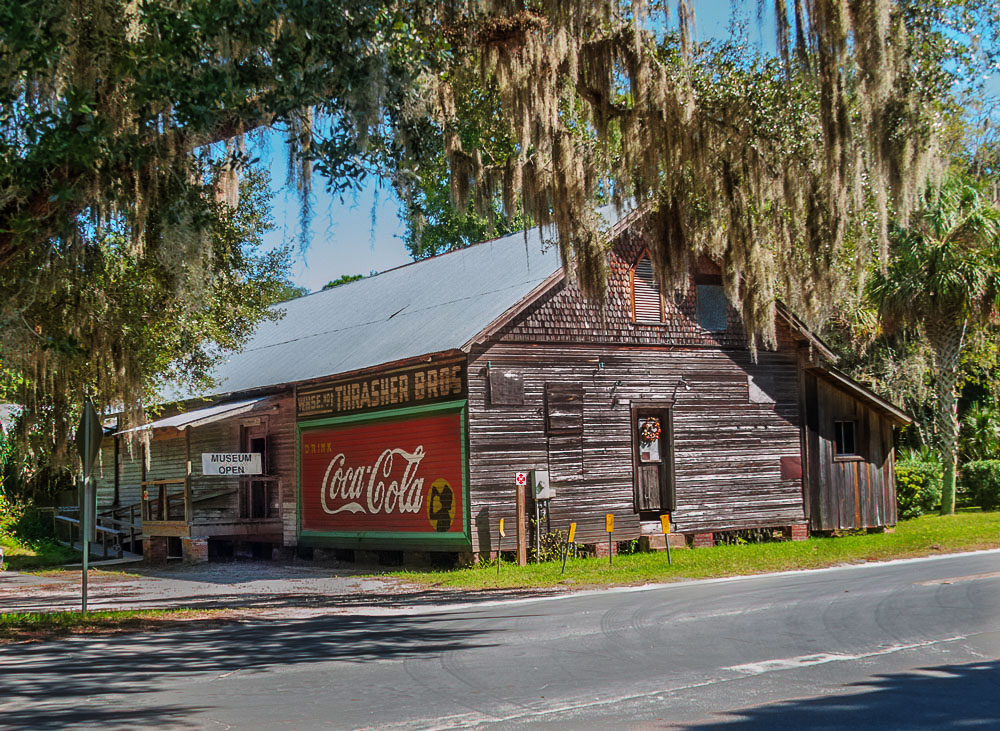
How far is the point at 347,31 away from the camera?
11312 millimetres

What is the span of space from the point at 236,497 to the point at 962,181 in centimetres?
2168

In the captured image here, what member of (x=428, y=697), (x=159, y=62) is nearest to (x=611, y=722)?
(x=428, y=697)

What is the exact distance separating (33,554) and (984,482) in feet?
90.3

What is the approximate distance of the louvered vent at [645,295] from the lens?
77.3 ft

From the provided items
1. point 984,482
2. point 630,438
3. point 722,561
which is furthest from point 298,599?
point 984,482

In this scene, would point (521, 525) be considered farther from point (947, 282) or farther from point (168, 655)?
point (947, 282)

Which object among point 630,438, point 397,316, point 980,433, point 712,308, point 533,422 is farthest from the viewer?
point 980,433

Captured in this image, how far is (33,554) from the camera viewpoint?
28.4 m

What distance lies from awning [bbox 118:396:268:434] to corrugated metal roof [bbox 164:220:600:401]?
51cm

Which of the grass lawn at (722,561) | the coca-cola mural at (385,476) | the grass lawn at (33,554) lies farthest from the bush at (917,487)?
the grass lawn at (33,554)

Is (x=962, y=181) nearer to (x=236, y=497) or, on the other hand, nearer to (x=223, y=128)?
(x=236, y=497)

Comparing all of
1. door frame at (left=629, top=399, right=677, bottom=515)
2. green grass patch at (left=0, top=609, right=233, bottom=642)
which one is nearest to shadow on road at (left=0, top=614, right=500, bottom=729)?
green grass patch at (left=0, top=609, right=233, bottom=642)

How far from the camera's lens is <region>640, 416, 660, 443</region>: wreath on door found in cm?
2352

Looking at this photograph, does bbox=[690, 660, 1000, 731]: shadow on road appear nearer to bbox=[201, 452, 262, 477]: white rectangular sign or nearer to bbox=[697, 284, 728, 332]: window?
bbox=[697, 284, 728, 332]: window
